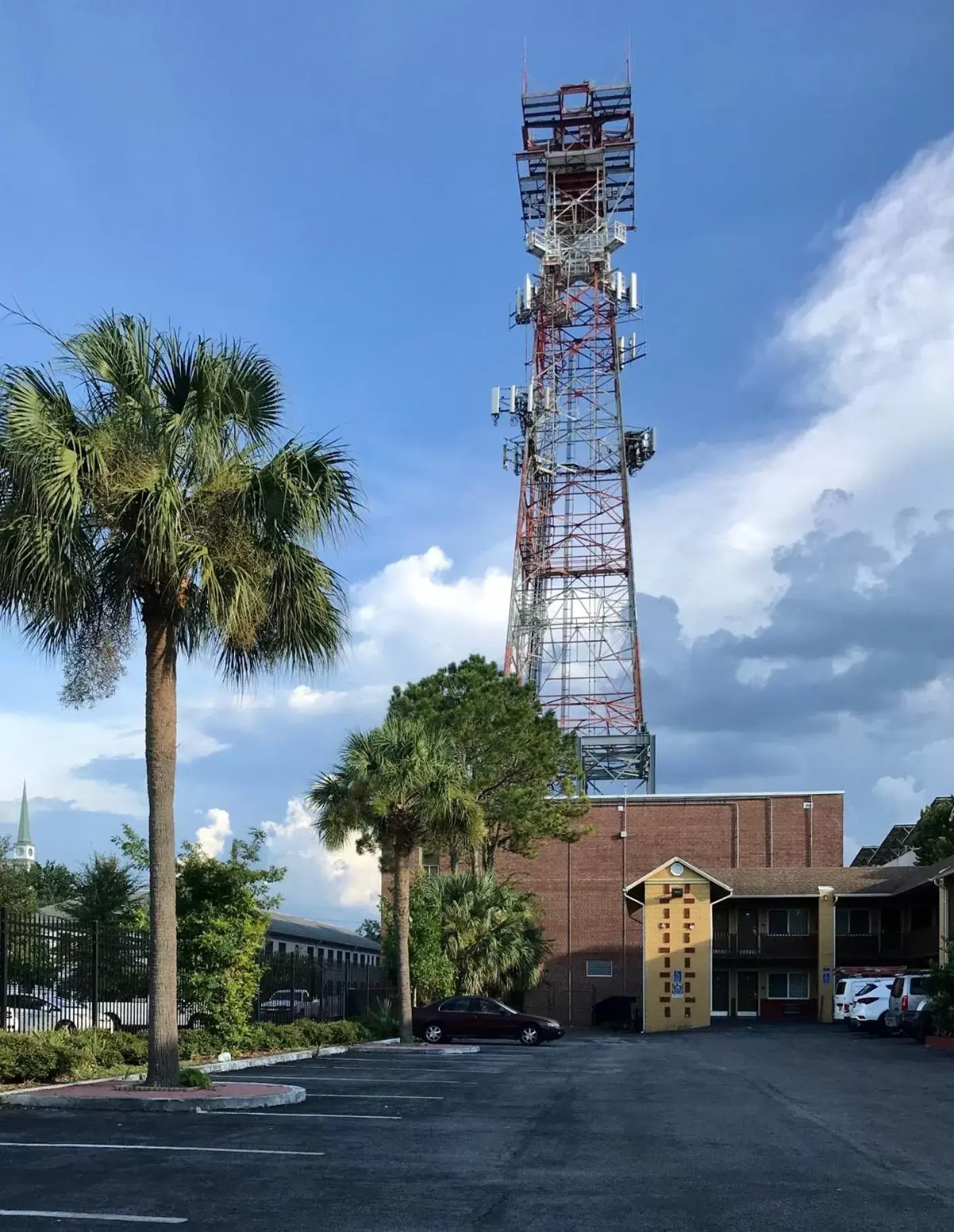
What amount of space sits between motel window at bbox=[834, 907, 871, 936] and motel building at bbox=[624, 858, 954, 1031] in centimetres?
4

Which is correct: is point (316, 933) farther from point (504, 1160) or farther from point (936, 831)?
point (504, 1160)

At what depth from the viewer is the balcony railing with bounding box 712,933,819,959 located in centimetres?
5650

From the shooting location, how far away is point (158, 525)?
1556 centimetres

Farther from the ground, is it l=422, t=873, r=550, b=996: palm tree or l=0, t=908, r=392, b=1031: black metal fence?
l=0, t=908, r=392, b=1031: black metal fence

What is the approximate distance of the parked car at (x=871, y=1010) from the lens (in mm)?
38906

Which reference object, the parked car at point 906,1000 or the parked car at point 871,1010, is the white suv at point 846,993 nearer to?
the parked car at point 871,1010

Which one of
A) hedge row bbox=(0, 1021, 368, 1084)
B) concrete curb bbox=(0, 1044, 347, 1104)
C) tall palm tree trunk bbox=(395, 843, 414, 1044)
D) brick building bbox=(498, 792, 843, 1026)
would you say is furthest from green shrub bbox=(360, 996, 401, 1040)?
brick building bbox=(498, 792, 843, 1026)

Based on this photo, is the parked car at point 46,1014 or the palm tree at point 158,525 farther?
the parked car at point 46,1014

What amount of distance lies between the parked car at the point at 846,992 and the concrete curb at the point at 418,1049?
1679cm

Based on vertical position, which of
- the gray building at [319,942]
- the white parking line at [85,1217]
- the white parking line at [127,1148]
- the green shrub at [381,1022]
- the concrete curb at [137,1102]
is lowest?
the gray building at [319,942]

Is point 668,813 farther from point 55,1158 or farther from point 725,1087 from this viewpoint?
point 55,1158

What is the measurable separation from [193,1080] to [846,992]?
A: 3457 cm

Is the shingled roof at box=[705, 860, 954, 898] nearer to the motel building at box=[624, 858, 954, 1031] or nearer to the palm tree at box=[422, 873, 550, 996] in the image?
the motel building at box=[624, 858, 954, 1031]

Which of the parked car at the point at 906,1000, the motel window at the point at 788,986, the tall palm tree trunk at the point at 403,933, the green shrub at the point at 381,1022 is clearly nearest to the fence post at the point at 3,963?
the tall palm tree trunk at the point at 403,933
